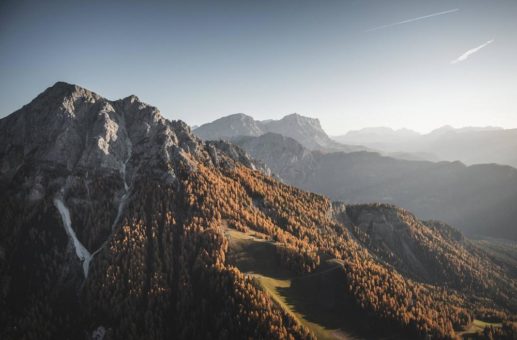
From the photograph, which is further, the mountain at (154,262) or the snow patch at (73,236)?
the snow patch at (73,236)

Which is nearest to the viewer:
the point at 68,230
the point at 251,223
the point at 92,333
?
the point at 92,333

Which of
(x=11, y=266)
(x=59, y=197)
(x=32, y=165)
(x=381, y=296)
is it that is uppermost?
(x=32, y=165)

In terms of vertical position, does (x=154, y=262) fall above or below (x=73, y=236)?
below

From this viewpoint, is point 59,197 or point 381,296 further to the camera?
point 59,197

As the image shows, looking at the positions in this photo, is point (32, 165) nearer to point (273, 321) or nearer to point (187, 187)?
point (187, 187)

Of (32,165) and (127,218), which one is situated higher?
(32,165)

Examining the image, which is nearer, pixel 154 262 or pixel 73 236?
pixel 154 262

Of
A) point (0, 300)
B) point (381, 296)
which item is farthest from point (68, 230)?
point (381, 296)

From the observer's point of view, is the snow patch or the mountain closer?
the mountain
